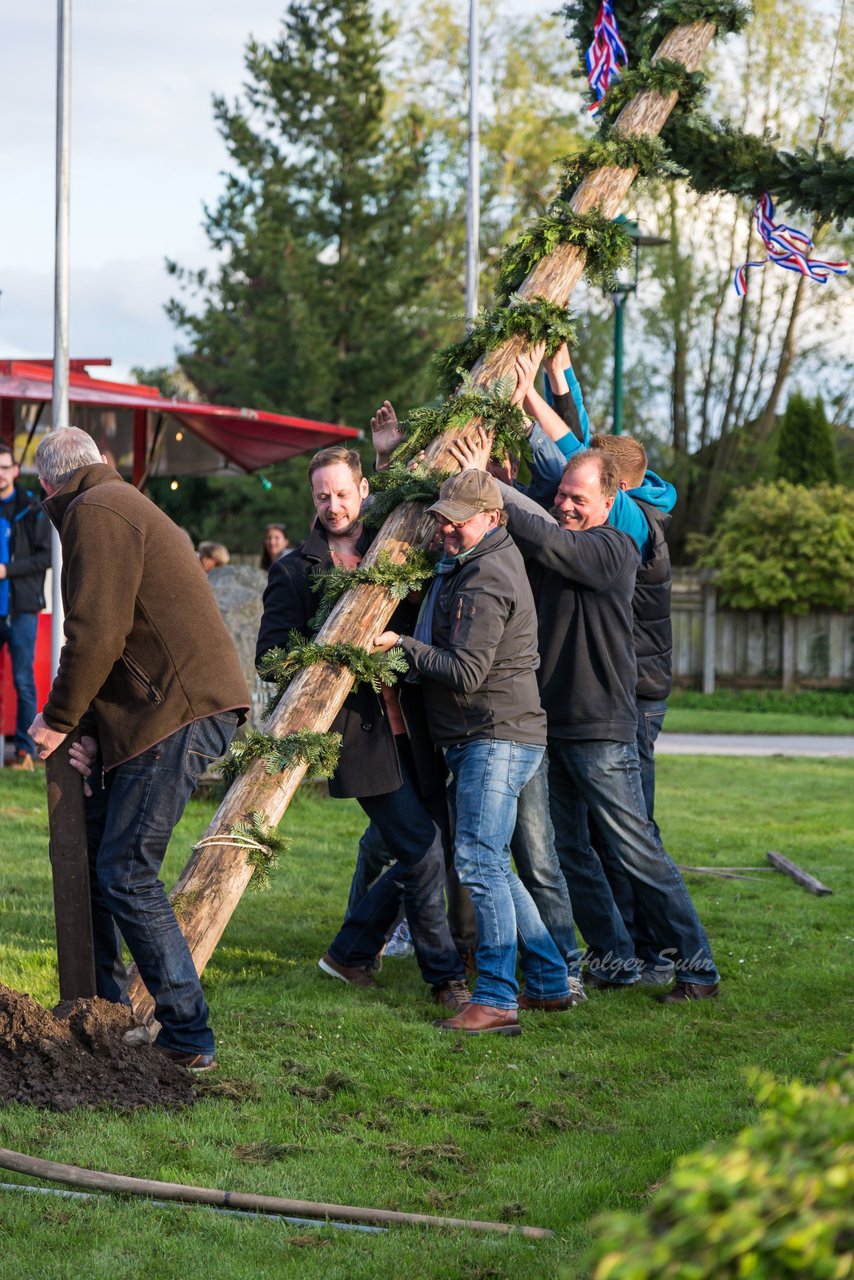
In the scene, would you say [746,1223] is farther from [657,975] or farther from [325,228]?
[325,228]

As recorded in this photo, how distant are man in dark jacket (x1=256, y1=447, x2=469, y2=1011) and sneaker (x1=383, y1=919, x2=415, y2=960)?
72 cm

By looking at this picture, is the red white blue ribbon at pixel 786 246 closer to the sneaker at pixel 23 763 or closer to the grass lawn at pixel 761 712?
the sneaker at pixel 23 763

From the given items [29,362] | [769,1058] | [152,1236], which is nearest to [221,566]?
[29,362]

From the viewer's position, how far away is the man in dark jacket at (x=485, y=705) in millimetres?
5426

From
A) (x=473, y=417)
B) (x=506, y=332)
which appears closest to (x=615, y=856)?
(x=473, y=417)

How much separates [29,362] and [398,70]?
2196 centimetres

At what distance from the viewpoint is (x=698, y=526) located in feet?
110

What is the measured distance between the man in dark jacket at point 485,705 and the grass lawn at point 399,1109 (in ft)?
1.07

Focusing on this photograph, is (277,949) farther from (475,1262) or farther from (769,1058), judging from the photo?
(475,1262)

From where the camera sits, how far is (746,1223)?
157cm

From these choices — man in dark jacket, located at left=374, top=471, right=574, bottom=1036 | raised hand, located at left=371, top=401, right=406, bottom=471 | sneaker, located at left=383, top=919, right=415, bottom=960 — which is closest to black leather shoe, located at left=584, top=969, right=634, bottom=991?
man in dark jacket, located at left=374, top=471, right=574, bottom=1036

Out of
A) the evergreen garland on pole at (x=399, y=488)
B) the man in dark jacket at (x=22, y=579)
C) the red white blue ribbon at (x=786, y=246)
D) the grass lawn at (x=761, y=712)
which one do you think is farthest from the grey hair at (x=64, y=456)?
the grass lawn at (x=761, y=712)

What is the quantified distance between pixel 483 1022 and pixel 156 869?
1508 millimetres

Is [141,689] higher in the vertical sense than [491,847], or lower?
higher
